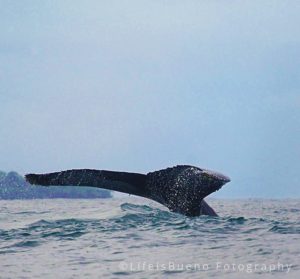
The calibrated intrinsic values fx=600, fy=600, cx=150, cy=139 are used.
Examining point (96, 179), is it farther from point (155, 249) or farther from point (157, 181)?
point (155, 249)

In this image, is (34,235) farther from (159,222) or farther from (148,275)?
(148,275)

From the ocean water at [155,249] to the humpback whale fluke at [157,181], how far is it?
67 centimetres

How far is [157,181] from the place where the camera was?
13.3 meters

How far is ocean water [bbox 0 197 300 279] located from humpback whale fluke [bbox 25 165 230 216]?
671mm

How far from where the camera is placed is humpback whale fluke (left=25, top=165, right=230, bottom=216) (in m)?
12.6

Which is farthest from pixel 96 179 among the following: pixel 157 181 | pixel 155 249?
pixel 155 249

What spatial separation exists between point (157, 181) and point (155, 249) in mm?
3179

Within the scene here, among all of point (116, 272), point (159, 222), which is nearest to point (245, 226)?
point (159, 222)

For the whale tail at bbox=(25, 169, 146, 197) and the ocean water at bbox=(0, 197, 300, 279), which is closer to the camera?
the ocean water at bbox=(0, 197, 300, 279)

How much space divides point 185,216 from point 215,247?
152 inches

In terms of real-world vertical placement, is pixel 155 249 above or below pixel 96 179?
below

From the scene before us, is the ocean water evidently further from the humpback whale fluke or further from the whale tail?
the whale tail

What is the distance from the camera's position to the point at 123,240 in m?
11.5

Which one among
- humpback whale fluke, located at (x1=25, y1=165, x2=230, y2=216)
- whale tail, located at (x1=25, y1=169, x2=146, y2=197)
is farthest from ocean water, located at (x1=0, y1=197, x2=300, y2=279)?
whale tail, located at (x1=25, y1=169, x2=146, y2=197)
